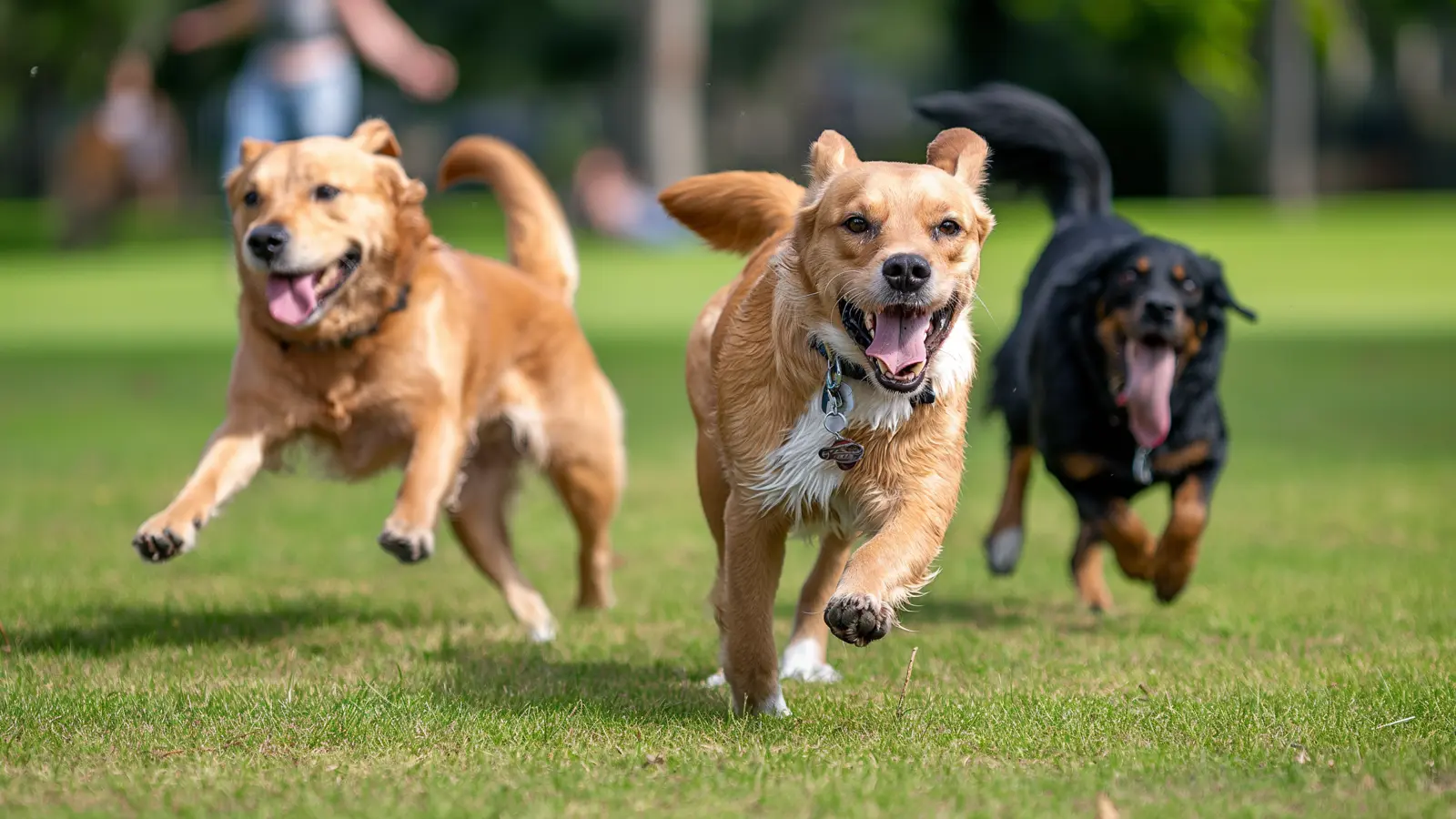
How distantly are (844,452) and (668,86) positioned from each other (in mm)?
30372

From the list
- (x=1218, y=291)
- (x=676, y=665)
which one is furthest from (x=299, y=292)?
(x=1218, y=291)

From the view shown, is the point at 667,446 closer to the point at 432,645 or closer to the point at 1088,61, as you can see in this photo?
the point at 432,645

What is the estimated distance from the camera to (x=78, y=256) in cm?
3184

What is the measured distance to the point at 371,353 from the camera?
19.1ft

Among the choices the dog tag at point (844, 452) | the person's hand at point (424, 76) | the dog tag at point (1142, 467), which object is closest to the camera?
the dog tag at point (844, 452)

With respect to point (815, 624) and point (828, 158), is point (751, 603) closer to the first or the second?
point (815, 624)

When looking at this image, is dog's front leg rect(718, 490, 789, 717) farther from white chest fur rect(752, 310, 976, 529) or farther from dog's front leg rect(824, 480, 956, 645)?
dog's front leg rect(824, 480, 956, 645)

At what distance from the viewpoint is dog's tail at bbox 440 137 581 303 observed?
7.04 metres

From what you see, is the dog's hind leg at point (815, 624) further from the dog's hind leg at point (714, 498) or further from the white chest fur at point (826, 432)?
the white chest fur at point (826, 432)

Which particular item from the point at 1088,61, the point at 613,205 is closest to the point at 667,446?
the point at 613,205

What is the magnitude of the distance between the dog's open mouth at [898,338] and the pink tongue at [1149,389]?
203 cm

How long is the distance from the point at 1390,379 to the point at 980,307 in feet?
34.8

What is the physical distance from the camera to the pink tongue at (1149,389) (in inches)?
246

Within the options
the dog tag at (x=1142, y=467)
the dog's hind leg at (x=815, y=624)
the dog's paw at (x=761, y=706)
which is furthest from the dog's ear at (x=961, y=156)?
the dog tag at (x=1142, y=467)
